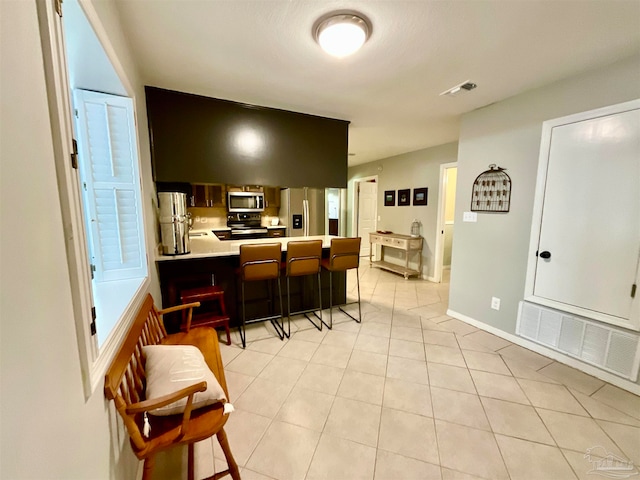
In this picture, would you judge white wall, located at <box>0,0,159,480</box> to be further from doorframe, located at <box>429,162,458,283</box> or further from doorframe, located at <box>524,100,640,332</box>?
doorframe, located at <box>429,162,458,283</box>

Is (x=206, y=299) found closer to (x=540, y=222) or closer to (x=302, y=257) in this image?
(x=302, y=257)

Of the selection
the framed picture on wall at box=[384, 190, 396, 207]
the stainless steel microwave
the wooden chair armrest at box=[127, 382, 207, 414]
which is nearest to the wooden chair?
the wooden chair armrest at box=[127, 382, 207, 414]

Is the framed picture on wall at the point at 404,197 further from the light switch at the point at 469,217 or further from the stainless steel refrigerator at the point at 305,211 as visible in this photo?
the light switch at the point at 469,217

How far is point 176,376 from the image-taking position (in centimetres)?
121

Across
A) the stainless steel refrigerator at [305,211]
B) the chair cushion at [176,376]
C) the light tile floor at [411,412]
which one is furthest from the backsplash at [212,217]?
the chair cushion at [176,376]

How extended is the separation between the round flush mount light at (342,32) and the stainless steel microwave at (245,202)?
11.3 ft

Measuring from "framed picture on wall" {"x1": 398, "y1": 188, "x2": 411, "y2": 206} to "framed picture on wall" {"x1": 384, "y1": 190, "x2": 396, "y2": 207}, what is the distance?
7.2 inches

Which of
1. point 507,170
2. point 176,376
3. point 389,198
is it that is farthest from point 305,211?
point 176,376

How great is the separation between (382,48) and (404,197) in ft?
12.2

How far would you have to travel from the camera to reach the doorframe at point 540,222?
1.92 metres

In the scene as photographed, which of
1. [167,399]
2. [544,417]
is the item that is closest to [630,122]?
[544,417]

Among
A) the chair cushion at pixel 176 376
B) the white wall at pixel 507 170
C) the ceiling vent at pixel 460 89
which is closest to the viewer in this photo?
the chair cushion at pixel 176 376

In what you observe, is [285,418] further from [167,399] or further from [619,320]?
[619,320]

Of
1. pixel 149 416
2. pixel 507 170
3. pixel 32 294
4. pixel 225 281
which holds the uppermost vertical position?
pixel 507 170
